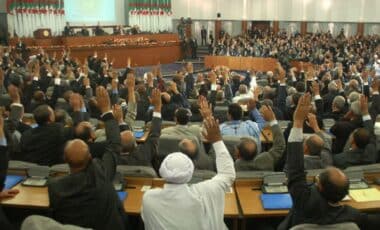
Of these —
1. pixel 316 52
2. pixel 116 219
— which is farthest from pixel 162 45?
pixel 116 219

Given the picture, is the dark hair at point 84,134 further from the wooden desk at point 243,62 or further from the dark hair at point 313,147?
the wooden desk at point 243,62

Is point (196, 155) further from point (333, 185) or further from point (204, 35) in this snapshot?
point (204, 35)

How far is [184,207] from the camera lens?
2.94 metres

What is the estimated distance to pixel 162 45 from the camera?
22.4 m

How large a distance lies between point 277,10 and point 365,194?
2534 cm

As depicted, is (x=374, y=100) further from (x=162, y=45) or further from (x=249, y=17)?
(x=249, y=17)

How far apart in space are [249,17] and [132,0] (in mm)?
8165

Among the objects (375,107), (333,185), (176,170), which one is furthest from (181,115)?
(375,107)

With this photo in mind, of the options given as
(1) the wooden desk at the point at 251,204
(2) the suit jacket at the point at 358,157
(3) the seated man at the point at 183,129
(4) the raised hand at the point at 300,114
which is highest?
(4) the raised hand at the point at 300,114

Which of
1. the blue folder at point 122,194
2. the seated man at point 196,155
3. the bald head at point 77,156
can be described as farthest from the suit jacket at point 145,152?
the bald head at point 77,156

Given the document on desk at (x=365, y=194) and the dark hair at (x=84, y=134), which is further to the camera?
the dark hair at (x=84, y=134)

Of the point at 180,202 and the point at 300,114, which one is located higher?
the point at 300,114

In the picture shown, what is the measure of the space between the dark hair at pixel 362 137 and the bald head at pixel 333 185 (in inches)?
81.0

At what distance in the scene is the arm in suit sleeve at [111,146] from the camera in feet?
12.4
